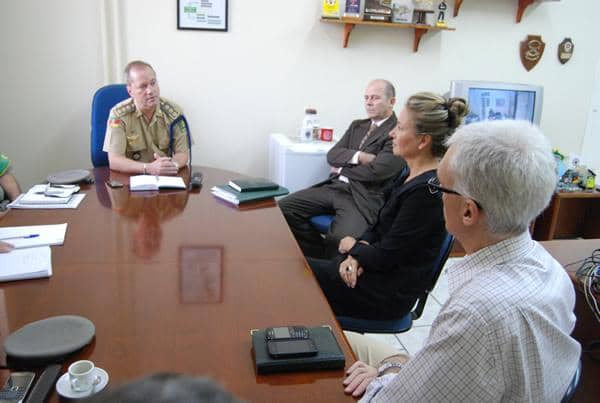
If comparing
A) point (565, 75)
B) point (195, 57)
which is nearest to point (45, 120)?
point (195, 57)

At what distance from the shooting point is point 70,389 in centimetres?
87

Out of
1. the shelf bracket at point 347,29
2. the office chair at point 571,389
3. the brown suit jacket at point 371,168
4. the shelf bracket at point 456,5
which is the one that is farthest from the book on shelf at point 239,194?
the shelf bracket at point 456,5

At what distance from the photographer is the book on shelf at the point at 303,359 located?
0.98 metres

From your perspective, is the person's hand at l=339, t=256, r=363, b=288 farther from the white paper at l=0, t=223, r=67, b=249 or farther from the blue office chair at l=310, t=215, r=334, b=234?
the white paper at l=0, t=223, r=67, b=249

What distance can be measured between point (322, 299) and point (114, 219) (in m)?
0.95

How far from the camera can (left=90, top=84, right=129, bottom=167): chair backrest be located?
2770 millimetres

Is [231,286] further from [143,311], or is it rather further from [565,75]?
[565,75]

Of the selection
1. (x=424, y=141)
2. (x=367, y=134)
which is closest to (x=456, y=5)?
(x=367, y=134)

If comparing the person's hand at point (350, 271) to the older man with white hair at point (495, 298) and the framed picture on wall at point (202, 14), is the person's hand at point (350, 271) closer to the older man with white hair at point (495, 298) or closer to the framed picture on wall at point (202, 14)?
the older man with white hair at point (495, 298)

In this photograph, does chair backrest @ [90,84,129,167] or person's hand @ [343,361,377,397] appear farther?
chair backrest @ [90,84,129,167]

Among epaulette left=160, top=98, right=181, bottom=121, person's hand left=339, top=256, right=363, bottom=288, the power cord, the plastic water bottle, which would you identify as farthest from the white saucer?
the plastic water bottle

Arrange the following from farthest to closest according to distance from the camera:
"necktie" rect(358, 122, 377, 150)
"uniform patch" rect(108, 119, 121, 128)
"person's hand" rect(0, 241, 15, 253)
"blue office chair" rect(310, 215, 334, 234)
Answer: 1. "necktie" rect(358, 122, 377, 150)
2. "blue office chair" rect(310, 215, 334, 234)
3. "uniform patch" rect(108, 119, 121, 128)
4. "person's hand" rect(0, 241, 15, 253)

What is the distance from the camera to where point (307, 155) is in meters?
3.10

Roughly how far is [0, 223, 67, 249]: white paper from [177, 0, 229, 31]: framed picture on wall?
6.28 ft
